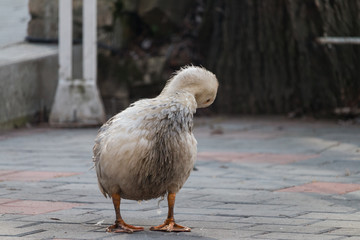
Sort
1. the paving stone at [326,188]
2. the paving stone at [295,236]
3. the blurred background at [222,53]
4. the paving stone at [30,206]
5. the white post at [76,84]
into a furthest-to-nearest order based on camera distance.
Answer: the blurred background at [222,53] < the white post at [76,84] < the paving stone at [326,188] < the paving stone at [30,206] < the paving stone at [295,236]

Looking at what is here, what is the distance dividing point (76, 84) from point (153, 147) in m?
5.39

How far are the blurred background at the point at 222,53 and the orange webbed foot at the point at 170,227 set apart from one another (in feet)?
16.8

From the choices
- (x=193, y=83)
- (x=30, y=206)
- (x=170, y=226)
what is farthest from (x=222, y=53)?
(x=170, y=226)

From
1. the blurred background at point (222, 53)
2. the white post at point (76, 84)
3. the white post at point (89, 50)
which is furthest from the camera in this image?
the blurred background at point (222, 53)

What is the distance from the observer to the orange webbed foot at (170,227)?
3.76 metres

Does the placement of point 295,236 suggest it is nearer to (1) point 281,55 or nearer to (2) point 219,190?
(2) point 219,190

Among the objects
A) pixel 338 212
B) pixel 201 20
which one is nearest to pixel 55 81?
pixel 201 20

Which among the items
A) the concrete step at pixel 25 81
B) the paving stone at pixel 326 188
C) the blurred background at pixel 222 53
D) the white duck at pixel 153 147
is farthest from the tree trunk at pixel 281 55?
the white duck at pixel 153 147

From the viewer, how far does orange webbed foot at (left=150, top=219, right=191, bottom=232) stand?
3764mm

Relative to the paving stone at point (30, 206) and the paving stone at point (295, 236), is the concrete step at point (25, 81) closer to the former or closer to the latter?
the paving stone at point (30, 206)

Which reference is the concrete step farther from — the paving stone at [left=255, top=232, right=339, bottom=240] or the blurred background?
the paving stone at [left=255, top=232, right=339, bottom=240]

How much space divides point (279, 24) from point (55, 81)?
3.02 metres

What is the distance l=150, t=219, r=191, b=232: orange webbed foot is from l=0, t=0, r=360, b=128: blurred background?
5.13m

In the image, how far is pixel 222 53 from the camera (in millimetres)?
9914
